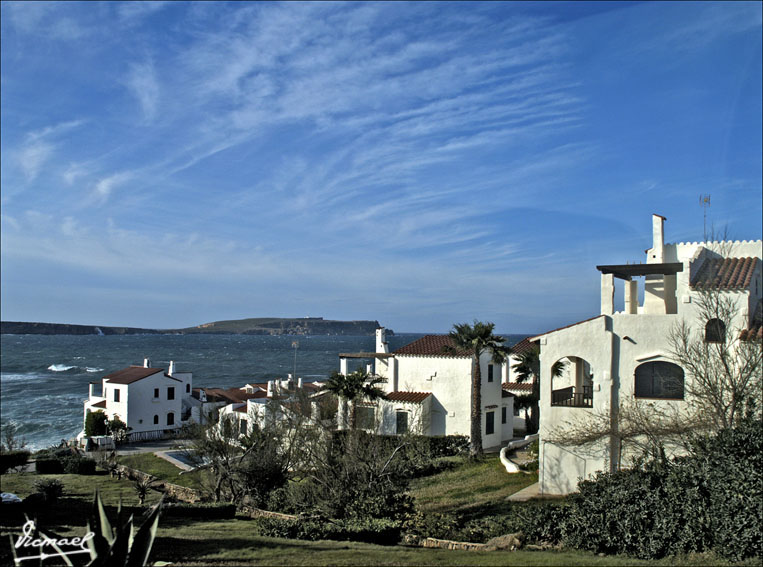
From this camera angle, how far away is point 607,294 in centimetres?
2506

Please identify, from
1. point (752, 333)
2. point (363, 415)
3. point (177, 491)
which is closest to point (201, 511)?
point (177, 491)

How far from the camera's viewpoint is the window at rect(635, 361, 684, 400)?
929 inches

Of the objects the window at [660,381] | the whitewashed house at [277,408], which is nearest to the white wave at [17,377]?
the whitewashed house at [277,408]

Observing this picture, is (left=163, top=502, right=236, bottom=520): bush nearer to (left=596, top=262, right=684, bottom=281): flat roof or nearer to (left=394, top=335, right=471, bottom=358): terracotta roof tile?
(left=596, top=262, right=684, bottom=281): flat roof

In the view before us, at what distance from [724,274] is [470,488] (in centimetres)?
1356

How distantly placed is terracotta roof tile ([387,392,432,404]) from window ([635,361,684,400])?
1586 centimetres

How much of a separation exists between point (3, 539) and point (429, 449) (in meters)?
24.2

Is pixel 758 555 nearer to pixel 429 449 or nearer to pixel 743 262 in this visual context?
pixel 743 262

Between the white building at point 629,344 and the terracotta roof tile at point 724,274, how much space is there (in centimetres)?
3

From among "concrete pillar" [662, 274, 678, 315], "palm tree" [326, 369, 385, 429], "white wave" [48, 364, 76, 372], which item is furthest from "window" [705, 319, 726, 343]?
"white wave" [48, 364, 76, 372]

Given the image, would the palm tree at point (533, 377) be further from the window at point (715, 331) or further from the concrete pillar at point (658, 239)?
the window at point (715, 331)

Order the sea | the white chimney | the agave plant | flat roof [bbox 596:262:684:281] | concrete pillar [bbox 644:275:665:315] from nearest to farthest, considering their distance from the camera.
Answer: the agave plant, flat roof [bbox 596:262:684:281], concrete pillar [bbox 644:275:665:315], the white chimney, the sea

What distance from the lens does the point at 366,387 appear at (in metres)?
36.1

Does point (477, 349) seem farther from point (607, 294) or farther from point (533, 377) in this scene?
point (607, 294)
